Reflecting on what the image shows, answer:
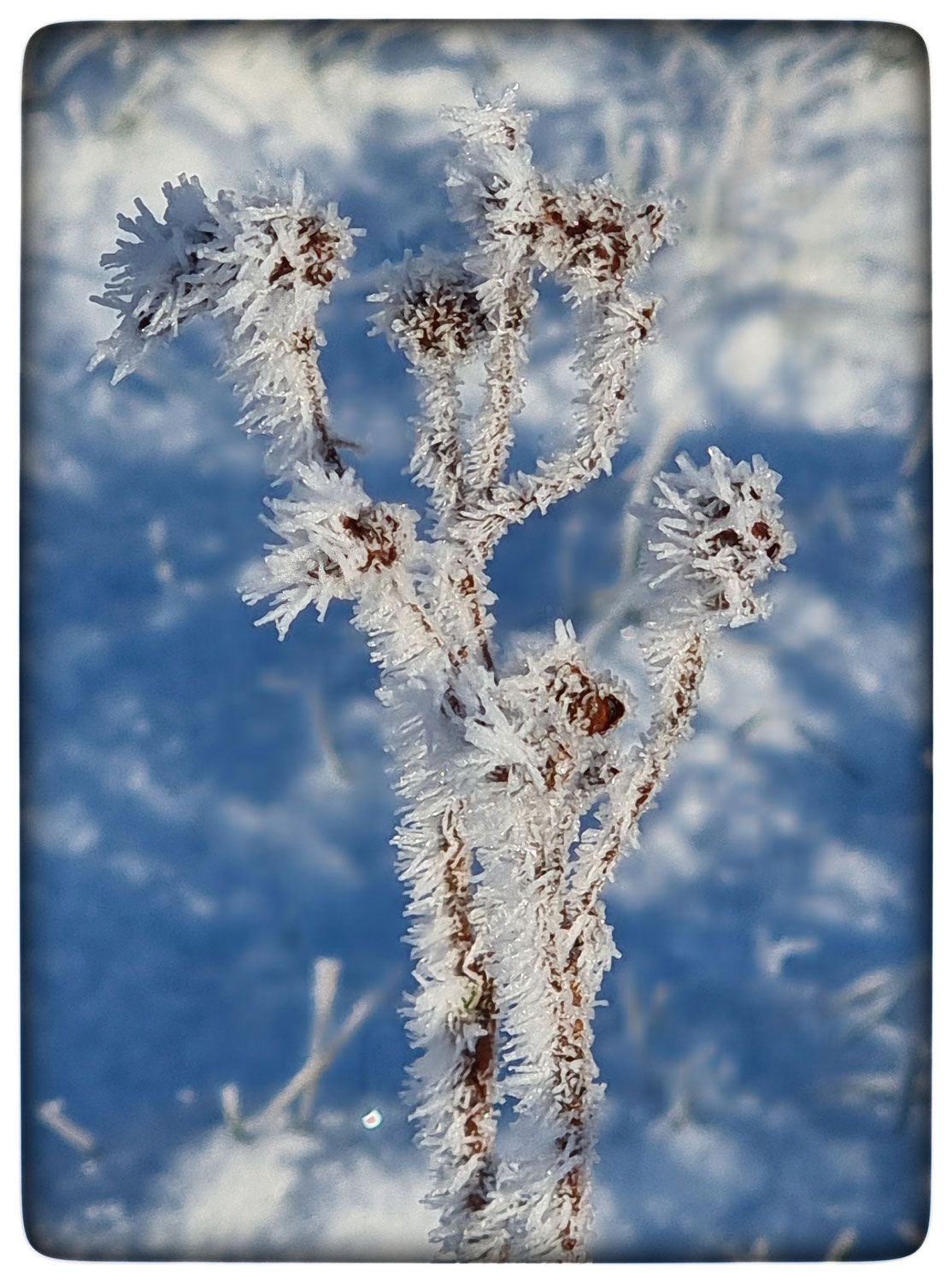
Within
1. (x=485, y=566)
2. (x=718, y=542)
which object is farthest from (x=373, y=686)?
(x=718, y=542)

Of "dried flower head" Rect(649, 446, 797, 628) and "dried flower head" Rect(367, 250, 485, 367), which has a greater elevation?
"dried flower head" Rect(367, 250, 485, 367)

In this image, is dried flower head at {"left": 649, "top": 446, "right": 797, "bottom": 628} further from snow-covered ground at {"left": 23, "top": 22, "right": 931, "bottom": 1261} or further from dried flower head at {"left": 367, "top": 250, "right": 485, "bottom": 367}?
dried flower head at {"left": 367, "top": 250, "right": 485, "bottom": 367}

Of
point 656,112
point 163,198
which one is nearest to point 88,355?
point 163,198

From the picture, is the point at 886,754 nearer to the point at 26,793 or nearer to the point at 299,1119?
the point at 299,1119

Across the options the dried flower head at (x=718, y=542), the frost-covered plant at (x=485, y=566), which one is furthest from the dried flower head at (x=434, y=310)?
the dried flower head at (x=718, y=542)

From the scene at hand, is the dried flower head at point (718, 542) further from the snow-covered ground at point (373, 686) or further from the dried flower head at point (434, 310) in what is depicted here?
the dried flower head at point (434, 310)

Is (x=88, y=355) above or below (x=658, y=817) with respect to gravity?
above

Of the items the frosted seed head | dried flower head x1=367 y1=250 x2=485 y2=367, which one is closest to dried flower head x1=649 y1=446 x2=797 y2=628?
dried flower head x1=367 y1=250 x2=485 y2=367

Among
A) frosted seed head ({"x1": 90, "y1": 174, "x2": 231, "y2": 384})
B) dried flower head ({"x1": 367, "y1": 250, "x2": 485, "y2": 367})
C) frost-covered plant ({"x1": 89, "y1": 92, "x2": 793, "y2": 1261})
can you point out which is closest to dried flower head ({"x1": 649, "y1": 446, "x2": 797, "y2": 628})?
frost-covered plant ({"x1": 89, "y1": 92, "x2": 793, "y2": 1261})
